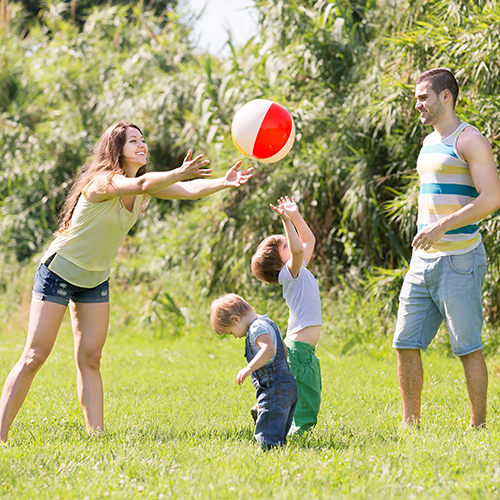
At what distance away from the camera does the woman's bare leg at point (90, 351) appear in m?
3.75

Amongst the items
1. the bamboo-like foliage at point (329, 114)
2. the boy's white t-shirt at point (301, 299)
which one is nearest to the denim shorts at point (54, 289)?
the boy's white t-shirt at point (301, 299)

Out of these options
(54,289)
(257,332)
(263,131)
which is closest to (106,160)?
(54,289)

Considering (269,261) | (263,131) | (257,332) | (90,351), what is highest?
(263,131)

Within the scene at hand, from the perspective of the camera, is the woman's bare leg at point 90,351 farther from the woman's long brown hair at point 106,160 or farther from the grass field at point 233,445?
the woman's long brown hair at point 106,160

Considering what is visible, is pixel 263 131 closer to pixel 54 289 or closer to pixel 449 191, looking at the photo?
pixel 449 191

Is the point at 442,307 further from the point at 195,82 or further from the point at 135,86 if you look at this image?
the point at 135,86

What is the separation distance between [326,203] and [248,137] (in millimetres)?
3849

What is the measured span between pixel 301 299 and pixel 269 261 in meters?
0.29

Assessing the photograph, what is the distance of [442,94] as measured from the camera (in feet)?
12.2

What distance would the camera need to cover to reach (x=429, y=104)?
3.71 meters

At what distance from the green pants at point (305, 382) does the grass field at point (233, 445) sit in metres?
0.11

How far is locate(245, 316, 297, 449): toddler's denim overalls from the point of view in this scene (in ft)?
10.9

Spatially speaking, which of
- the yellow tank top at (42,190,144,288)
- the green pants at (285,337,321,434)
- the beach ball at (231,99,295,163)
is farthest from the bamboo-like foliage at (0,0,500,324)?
the yellow tank top at (42,190,144,288)

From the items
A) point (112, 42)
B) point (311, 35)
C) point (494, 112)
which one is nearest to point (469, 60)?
point (494, 112)
